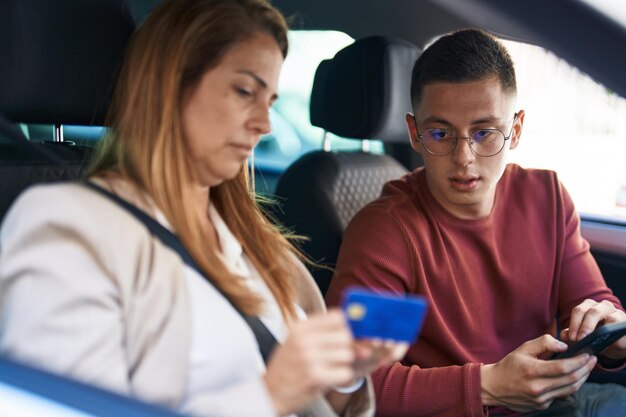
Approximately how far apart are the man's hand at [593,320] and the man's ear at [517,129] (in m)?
0.38

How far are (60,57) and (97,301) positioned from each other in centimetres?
68

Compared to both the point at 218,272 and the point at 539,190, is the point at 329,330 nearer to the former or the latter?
the point at 218,272

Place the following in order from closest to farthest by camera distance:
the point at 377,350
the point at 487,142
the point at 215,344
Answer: the point at 377,350 < the point at 215,344 < the point at 487,142

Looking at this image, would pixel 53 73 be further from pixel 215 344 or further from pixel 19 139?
pixel 215 344

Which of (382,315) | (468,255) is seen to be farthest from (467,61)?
(382,315)

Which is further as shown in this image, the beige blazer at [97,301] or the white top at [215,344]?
the white top at [215,344]

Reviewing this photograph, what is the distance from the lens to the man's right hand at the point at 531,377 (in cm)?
161

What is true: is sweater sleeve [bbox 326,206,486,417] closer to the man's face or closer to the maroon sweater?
the maroon sweater

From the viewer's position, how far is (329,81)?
7.77 feet

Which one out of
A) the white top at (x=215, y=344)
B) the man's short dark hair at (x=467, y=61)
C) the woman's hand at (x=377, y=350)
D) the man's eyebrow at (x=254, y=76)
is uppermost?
the man's eyebrow at (x=254, y=76)

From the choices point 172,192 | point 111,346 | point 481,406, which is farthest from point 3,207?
point 481,406

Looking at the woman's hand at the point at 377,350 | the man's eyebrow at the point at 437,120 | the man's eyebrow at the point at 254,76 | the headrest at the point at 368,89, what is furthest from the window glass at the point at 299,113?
the woman's hand at the point at 377,350

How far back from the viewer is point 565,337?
72.2 inches

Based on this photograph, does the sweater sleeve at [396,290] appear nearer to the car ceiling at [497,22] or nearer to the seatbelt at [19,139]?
the car ceiling at [497,22]
